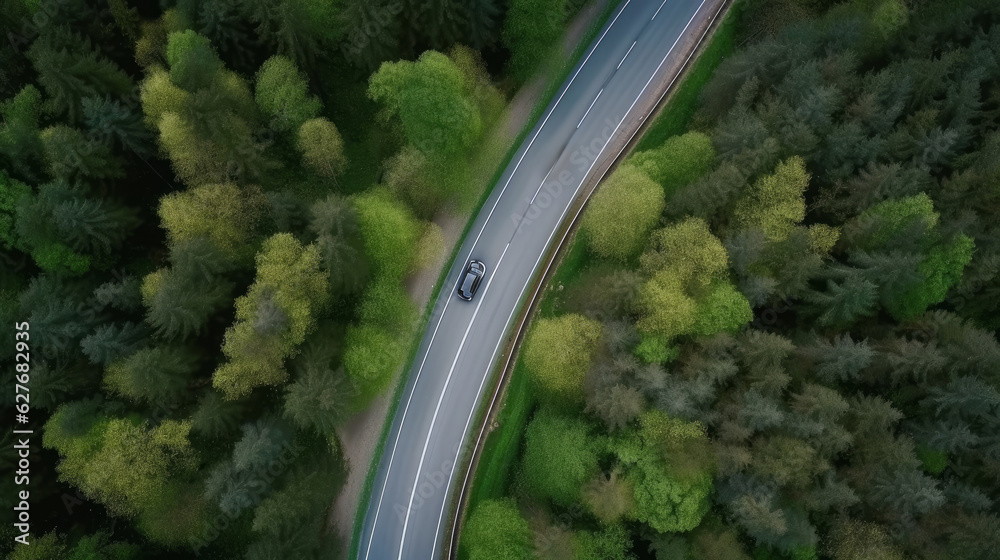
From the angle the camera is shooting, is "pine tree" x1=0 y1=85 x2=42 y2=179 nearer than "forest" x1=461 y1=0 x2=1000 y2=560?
No

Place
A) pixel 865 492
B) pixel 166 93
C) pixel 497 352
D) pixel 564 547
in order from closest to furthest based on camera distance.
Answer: pixel 865 492
pixel 564 547
pixel 166 93
pixel 497 352

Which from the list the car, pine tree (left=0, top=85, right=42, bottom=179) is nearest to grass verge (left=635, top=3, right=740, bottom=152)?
the car

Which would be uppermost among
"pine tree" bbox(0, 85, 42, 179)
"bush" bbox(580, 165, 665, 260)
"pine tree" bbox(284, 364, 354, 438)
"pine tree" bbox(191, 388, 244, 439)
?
"bush" bbox(580, 165, 665, 260)

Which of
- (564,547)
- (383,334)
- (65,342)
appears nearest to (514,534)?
(564,547)

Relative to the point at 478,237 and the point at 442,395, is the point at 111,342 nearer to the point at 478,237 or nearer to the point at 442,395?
the point at 442,395

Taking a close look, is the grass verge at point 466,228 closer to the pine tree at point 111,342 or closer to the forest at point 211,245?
the forest at point 211,245

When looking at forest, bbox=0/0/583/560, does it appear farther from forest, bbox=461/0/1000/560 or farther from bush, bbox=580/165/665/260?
forest, bbox=461/0/1000/560

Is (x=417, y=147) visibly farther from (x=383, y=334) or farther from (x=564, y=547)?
(x=564, y=547)

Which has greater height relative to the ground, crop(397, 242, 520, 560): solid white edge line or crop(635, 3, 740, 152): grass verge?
crop(635, 3, 740, 152): grass verge
